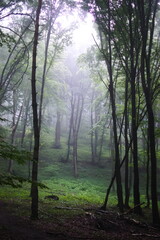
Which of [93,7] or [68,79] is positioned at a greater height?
[68,79]

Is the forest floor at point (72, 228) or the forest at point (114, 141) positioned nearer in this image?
the forest floor at point (72, 228)

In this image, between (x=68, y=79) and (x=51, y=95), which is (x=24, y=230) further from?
(x=68, y=79)

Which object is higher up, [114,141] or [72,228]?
[114,141]

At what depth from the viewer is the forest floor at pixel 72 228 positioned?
482 cm

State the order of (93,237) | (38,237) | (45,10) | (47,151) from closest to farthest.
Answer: (38,237) → (93,237) → (45,10) → (47,151)

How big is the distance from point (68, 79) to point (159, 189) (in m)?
19.0

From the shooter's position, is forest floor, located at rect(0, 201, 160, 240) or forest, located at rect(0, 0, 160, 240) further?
forest, located at rect(0, 0, 160, 240)

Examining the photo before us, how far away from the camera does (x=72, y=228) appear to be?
568 centimetres

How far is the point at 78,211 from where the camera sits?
25.6 feet

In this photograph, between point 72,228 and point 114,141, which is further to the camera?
point 114,141

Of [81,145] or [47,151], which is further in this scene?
[81,145]

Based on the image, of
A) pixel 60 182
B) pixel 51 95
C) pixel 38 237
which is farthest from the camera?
pixel 51 95

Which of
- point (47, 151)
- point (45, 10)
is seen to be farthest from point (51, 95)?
point (45, 10)

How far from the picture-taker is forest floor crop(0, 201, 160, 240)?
15.8 ft
